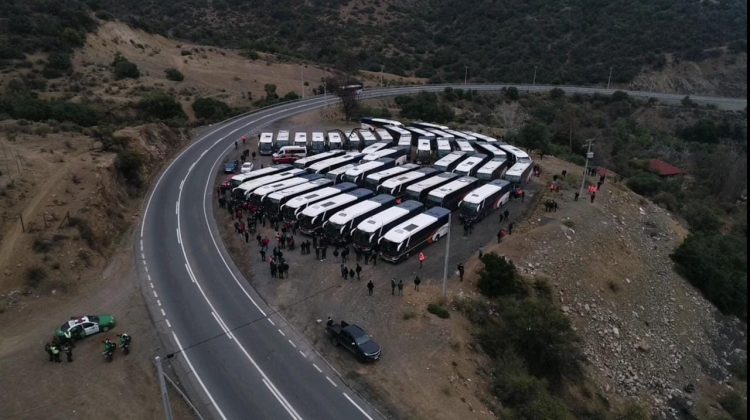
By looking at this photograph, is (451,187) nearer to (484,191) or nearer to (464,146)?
(484,191)

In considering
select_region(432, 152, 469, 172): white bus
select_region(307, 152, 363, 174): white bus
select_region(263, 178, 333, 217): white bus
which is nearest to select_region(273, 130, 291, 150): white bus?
select_region(307, 152, 363, 174): white bus

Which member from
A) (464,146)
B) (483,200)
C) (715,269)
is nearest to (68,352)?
(483,200)

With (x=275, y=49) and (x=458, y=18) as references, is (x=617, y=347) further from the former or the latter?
(x=458, y=18)

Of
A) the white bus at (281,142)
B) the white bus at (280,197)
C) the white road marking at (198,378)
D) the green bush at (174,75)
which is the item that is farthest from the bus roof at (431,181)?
the green bush at (174,75)

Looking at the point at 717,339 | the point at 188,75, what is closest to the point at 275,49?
the point at 188,75

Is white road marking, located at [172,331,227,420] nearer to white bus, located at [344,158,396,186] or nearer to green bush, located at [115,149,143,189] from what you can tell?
white bus, located at [344,158,396,186]

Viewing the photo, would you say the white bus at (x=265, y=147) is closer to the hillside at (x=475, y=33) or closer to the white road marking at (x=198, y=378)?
the white road marking at (x=198, y=378)
